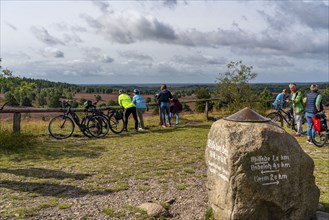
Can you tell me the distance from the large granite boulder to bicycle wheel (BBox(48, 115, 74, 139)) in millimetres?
7431

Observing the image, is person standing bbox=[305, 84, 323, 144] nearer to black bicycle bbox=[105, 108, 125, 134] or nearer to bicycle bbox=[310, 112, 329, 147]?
bicycle bbox=[310, 112, 329, 147]

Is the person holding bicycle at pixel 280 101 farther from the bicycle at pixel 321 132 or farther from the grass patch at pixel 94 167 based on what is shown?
the bicycle at pixel 321 132

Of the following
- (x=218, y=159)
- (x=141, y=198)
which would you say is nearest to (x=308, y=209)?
(x=218, y=159)

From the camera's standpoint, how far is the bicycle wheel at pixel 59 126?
429 inches

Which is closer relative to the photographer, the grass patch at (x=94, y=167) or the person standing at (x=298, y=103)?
the grass patch at (x=94, y=167)

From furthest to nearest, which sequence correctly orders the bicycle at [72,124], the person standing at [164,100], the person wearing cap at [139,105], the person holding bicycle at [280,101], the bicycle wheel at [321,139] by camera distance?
the person standing at [164,100]
the person holding bicycle at [280,101]
the person wearing cap at [139,105]
the bicycle at [72,124]
the bicycle wheel at [321,139]

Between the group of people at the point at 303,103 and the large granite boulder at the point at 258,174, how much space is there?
6.11 m

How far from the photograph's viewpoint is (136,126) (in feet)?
42.3

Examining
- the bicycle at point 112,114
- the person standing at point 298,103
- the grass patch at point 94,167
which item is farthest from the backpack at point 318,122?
the bicycle at point 112,114

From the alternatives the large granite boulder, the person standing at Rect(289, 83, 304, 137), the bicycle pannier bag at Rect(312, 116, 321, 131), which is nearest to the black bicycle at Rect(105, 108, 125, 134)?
the person standing at Rect(289, 83, 304, 137)

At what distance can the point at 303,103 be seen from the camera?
1170cm

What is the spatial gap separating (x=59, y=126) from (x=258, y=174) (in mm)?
8106

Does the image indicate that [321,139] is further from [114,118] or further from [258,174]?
[258,174]

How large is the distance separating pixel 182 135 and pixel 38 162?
17.6 feet
